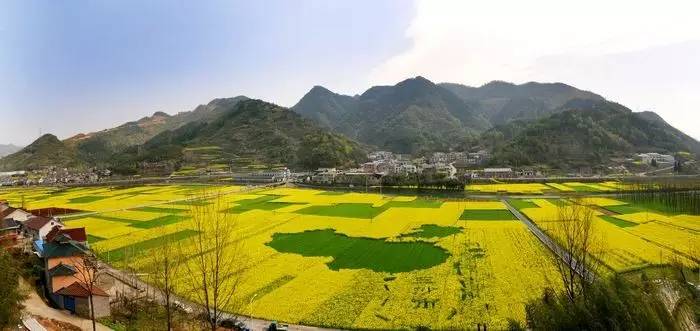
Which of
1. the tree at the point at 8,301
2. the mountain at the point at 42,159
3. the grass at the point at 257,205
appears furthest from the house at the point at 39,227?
the mountain at the point at 42,159

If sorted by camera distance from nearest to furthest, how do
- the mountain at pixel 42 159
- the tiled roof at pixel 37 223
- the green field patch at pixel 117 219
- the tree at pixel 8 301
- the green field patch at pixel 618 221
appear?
the tree at pixel 8 301, the tiled roof at pixel 37 223, the green field patch at pixel 618 221, the green field patch at pixel 117 219, the mountain at pixel 42 159

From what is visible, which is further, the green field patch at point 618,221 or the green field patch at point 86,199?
the green field patch at point 86,199

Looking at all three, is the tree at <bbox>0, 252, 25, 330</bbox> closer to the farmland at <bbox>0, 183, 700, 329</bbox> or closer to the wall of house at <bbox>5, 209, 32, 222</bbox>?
the farmland at <bbox>0, 183, 700, 329</bbox>

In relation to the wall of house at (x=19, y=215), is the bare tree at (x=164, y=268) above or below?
below

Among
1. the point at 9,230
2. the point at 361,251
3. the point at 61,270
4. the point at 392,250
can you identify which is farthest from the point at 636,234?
the point at 9,230

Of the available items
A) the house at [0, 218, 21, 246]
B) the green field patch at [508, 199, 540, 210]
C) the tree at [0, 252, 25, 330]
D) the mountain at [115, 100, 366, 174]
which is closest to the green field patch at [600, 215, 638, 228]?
the green field patch at [508, 199, 540, 210]

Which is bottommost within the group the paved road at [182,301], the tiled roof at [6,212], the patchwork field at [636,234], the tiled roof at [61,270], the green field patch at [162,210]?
the paved road at [182,301]

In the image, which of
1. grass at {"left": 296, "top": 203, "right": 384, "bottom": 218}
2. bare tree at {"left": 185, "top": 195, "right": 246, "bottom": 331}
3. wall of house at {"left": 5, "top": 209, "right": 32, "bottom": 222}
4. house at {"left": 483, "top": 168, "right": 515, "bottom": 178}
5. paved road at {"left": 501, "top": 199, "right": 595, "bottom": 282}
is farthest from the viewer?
house at {"left": 483, "top": 168, "right": 515, "bottom": 178}

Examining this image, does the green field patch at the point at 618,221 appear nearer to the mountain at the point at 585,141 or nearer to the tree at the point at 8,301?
the tree at the point at 8,301
